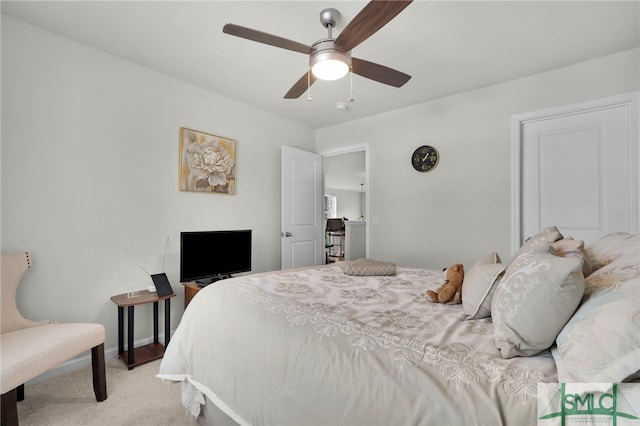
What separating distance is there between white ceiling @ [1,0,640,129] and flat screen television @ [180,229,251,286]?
5.24ft

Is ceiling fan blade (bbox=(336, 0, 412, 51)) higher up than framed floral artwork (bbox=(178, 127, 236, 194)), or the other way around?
ceiling fan blade (bbox=(336, 0, 412, 51))

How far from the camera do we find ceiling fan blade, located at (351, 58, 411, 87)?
1957 mm

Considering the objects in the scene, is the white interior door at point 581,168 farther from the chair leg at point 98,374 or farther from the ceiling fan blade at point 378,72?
the chair leg at point 98,374

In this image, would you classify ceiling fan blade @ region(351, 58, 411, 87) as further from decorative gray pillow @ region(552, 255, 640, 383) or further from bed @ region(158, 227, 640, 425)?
decorative gray pillow @ region(552, 255, 640, 383)

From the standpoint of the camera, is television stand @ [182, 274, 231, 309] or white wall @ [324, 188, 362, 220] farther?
white wall @ [324, 188, 362, 220]

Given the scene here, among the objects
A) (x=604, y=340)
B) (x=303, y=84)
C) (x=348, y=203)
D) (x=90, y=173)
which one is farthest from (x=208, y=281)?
(x=348, y=203)

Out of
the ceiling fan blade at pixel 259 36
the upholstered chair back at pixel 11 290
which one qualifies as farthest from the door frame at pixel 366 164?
the upholstered chair back at pixel 11 290

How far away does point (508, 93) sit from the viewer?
3.01 meters

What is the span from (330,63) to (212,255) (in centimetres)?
216

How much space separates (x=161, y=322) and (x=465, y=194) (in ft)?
11.3

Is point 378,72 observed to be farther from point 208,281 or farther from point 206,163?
point 208,281

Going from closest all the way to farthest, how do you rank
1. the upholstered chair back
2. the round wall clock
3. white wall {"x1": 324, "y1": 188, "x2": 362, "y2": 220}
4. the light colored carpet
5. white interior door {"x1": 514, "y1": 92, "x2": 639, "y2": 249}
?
the light colored carpet
the upholstered chair back
white interior door {"x1": 514, "y1": 92, "x2": 639, "y2": 249}
the round wall clock
white wall {"x1": 324, "y1": 188, "x2": 362, "y2": 220}

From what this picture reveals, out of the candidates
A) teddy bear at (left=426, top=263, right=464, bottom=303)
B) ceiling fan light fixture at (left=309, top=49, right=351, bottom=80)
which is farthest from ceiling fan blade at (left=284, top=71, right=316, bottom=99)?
teddy bear at (left=426, top=263, right=464, bottom=303)

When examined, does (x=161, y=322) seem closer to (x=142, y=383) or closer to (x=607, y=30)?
(x=142, y=383)
